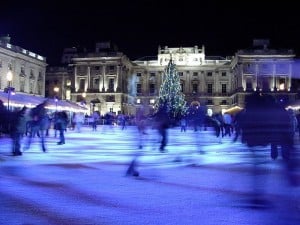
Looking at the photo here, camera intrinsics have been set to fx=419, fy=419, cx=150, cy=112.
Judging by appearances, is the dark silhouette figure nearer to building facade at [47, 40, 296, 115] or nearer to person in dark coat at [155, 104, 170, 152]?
person in dark coat at [155, 104, 170, 152]

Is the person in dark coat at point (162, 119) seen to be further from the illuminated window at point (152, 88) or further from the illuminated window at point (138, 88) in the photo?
the illuminated window at point (138, 88)

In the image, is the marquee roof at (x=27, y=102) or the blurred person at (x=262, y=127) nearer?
the blurred person at (x=262, y=127)

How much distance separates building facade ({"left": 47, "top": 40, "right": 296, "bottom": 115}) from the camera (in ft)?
240

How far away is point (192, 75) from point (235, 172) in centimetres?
7412

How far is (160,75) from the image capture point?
268 ft

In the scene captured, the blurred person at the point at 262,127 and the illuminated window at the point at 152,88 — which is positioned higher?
the illuminated window at the point at 152,88

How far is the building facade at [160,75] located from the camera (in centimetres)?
7325

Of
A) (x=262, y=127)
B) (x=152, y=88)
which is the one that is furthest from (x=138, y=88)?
(x=262, y=127)

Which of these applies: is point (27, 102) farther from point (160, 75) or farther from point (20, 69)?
point (160, 75)

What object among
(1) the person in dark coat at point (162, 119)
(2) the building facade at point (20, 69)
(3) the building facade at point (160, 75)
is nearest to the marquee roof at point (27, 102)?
(2) the building facade at point (20, 69)

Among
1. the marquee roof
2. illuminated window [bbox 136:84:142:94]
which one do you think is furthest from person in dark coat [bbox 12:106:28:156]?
illuminated window [bbox 136:84:142:94]

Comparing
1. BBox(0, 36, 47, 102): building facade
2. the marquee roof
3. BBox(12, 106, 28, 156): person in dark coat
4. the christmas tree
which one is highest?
BBox(0, 36, 47, 102): building facade

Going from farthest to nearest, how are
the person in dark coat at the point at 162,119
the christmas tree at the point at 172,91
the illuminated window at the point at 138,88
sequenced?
the illuminated window at the point at 138,88, the christmas tree at the point at 172,91, the person in dark coat at the point at 162,119

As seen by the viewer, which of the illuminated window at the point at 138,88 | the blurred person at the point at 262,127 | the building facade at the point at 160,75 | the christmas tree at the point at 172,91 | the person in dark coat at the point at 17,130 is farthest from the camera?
the illuminated window at the point at 138,88
